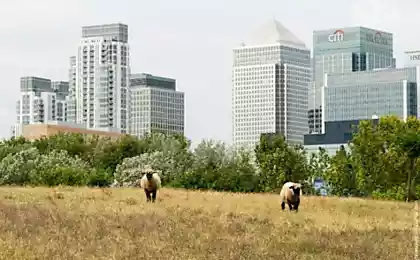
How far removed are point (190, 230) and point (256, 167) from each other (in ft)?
220

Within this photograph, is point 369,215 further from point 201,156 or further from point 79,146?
point 79,146

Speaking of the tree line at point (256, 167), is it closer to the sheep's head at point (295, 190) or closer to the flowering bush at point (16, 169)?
the flowering bush at point (16, 169)

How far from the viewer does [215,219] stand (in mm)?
26266

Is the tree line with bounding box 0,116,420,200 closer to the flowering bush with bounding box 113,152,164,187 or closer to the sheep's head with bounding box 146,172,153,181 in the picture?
the flowering bush with bounding box 113,152,164,187

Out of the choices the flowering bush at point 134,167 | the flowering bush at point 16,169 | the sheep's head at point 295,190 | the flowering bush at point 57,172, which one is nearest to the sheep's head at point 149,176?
the sheep's head at point 295,190

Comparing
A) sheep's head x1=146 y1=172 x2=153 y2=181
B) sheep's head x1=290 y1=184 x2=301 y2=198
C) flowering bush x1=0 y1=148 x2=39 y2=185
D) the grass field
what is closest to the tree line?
flowering bush x1=0 y1=148 x2=39 y2=185

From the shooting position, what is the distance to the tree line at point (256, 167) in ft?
242

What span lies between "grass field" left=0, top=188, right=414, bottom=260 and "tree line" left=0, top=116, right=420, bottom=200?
32.5 meters

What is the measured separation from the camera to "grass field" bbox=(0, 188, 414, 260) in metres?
19.0

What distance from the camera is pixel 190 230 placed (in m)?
23.1

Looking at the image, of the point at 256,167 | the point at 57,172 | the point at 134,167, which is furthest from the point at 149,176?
the point at 256,167

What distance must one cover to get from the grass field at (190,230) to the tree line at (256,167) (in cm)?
3250

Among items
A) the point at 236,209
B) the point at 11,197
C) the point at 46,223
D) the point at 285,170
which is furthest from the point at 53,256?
the point at 285,170

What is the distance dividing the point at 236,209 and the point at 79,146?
256ft
